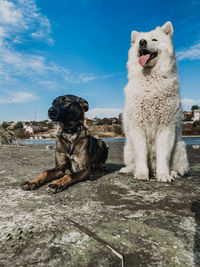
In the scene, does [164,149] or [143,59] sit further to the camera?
[143,59]

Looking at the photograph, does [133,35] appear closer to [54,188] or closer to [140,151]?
[140,151]

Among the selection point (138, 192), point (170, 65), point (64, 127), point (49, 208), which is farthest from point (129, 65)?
point (49, 208)

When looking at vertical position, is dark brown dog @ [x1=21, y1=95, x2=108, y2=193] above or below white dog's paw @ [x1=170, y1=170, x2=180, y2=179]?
above

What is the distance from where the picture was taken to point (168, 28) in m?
3.57

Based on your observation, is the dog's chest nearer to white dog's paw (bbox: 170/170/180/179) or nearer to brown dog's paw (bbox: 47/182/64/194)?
white dog's paw (bbox: 170/170/180/179)

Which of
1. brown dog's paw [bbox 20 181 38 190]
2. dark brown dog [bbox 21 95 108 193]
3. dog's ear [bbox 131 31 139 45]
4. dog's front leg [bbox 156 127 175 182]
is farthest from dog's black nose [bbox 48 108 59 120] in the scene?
dog's ear [bbox 131 31 139 45]

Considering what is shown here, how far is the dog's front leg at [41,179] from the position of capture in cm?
277

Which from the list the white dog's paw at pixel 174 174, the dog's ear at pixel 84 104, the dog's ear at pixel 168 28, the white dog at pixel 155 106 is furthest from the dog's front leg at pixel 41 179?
the dog's ear at pixel 168 28

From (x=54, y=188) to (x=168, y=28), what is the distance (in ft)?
11.3

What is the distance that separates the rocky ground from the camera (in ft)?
3.96

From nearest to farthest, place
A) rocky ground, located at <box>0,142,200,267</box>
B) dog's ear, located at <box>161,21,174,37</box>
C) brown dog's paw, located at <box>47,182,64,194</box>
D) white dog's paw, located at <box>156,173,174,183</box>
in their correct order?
rocky ground, located at <box>0,142,200,267</box> → brown dog's paw, located at <box>47,182,64,194</box> → white dog's paw, located at <box>156,173,174,183</box> → dog's ear, located at <box>161,21,174,37</box>

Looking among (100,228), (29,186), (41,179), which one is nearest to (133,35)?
(41,179)

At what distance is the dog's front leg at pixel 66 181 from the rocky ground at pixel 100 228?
3.9 inches

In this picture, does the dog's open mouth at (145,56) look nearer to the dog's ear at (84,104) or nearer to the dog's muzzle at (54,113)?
the dog's ear at (84,104)
